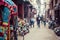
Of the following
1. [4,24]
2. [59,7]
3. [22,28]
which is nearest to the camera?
[4,24]

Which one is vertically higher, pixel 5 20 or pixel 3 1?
pixel 3 1

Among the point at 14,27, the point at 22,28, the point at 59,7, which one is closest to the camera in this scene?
the point at 14,27

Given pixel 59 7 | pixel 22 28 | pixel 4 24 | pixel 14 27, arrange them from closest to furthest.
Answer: pixel 4 24
pixel 14 27
pixel 22 28
pixel 59 7

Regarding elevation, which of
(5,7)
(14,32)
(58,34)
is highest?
(5,7)

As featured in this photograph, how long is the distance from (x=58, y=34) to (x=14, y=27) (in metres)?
13.0

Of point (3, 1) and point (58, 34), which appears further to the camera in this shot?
point (58, 34)

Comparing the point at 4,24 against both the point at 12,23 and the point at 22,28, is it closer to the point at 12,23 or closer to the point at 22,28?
the point at 12,23

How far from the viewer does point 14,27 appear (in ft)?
36.4

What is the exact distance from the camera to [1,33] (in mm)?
8641

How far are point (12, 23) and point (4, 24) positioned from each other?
8.77ft

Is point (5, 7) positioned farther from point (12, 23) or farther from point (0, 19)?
point (12, 23)

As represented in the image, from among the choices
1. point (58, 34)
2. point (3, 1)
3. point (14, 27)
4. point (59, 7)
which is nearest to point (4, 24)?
point (3, 1)

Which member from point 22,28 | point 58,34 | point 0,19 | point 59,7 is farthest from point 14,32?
point 59,7

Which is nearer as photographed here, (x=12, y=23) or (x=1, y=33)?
(x=1, y=33)
